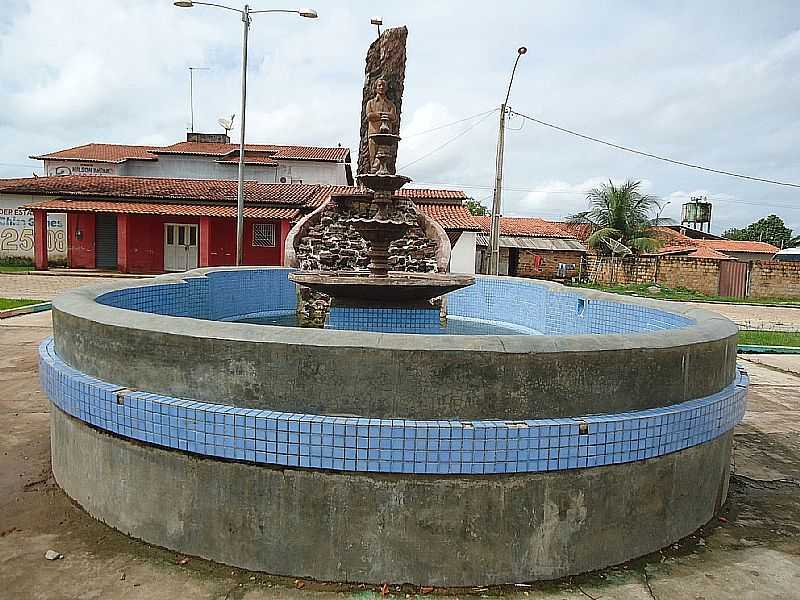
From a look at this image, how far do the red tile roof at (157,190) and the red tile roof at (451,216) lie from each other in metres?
5.01

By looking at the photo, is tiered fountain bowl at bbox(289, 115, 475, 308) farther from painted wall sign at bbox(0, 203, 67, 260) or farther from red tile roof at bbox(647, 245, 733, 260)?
red tile roof at bbox(647, 245, 733, 260)

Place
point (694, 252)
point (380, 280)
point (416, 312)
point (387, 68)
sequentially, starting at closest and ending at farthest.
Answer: point (380, 280)
point (416, 312)
point (387, 68)
point (694, 252)

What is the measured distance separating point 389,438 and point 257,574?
102 cm

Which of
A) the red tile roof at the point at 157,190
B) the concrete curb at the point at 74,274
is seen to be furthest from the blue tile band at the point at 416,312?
the red tile roof at the point at 157,190

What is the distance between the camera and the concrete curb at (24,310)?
12961 millimetres

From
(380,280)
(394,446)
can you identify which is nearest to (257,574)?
(394,446)

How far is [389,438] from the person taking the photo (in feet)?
10.6

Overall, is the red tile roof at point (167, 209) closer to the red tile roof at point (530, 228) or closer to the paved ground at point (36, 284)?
the paved ground at point (36, 284)

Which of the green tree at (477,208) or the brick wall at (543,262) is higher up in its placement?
the green tree at (477,208)

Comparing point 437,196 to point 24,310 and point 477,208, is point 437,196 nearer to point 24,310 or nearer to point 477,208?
point 24,310

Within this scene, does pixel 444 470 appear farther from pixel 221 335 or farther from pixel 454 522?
pixel 221 335

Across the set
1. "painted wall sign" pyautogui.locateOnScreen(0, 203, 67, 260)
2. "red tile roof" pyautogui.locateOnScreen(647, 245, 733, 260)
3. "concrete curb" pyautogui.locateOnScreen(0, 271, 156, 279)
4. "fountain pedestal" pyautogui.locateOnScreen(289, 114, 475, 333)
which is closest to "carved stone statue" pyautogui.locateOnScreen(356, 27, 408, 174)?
"fountain pedestal" pyautogui.locateOnScreen(289, 114, 475, 333)

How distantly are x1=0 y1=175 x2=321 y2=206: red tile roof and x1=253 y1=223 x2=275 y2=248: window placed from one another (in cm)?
101

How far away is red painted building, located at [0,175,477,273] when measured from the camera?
25661mm
